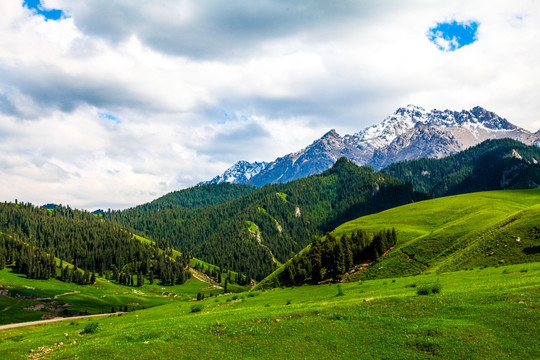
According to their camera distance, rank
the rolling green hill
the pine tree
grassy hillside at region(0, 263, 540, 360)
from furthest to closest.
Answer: the pine tree < the rolling green hill < grassy hillside at region(0, 263, 540, 360)

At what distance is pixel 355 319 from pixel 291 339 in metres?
6.59

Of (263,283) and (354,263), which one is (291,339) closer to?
(354,263)

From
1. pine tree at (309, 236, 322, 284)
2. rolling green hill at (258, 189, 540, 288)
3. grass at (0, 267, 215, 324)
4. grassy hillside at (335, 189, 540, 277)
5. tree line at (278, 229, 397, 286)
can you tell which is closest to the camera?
grassy hillside at (335, 189, 540, 277)

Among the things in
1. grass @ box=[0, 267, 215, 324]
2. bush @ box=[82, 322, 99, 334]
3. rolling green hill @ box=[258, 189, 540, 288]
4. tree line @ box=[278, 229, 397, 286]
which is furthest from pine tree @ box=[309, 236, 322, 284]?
grass @ box=[0, 267, 215, 324]

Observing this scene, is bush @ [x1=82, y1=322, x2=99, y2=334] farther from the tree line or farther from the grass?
the grass

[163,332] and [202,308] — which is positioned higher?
[163,332]

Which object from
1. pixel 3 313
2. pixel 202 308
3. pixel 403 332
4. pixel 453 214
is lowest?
pixel 3 313

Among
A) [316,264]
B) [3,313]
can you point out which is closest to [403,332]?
[316,264]

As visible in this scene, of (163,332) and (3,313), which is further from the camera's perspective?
(3,313)

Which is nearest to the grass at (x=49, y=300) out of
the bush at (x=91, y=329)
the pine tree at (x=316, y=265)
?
the bush at (x=91, y=329)

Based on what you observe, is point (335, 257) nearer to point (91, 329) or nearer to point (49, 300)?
point (91, 329)

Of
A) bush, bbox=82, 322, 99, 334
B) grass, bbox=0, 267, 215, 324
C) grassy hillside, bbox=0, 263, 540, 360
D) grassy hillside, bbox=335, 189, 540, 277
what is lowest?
grass, bbox=0, 267, 215, 324

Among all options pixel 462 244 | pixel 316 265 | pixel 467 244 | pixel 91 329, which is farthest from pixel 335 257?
pixel 91 329

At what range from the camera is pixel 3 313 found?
12300cm
